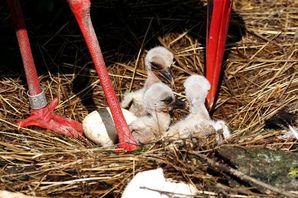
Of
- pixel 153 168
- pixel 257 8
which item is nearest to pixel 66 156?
pixel 153 168

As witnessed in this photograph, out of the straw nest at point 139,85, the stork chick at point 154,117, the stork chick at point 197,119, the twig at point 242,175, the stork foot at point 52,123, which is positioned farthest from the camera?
the stork foot at point 52,123

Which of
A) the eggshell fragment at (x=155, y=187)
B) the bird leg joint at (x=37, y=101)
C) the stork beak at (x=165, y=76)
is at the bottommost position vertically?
the eggshell fragment at (x=155, y=187)

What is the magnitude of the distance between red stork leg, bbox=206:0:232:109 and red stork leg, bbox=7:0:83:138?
831 mm

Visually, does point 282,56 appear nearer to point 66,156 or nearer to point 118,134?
point 118,134

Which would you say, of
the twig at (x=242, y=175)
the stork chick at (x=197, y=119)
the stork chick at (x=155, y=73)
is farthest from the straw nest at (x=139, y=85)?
the stork chick at (x=155, y=73)

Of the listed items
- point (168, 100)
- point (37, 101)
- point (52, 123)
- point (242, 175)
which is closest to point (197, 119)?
point (168, 100)

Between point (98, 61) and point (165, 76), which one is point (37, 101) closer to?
point (98, 61)

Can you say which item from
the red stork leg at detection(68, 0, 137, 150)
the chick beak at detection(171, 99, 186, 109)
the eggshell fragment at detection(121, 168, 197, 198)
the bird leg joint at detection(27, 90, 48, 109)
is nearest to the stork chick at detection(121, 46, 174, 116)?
the chick beak at detection(171, 99, 186, 109)

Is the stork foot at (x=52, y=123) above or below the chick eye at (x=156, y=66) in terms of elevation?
below

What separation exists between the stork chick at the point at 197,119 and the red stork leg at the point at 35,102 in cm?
63

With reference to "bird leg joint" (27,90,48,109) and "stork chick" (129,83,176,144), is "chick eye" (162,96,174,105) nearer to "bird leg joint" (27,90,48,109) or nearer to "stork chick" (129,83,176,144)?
"stork chick" (129,83,176,144)

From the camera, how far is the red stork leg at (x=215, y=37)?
4.39m

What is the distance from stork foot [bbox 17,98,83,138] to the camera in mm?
4504

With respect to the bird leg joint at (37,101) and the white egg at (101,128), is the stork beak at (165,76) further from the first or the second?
the bird leg joint at (37,101)
